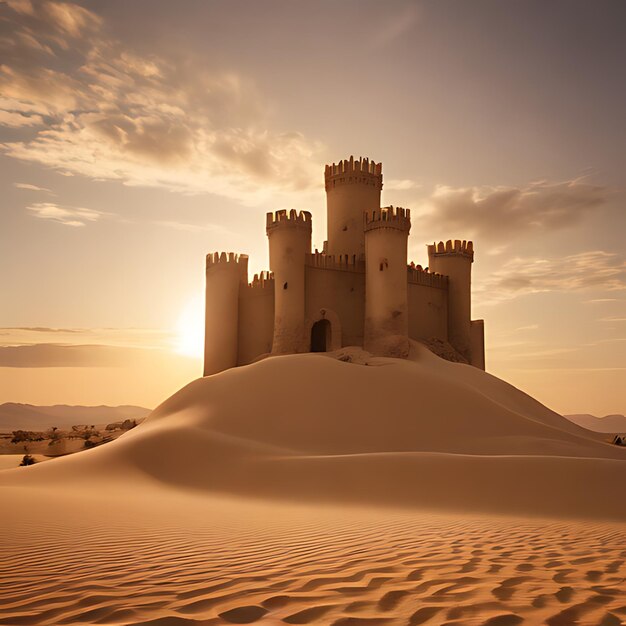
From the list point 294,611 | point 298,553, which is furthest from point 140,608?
point 298,553

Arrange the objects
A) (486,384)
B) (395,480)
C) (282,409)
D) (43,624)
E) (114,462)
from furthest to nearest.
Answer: (486,384) < (282,409) < (114,462) < (395,480) < (43,624)

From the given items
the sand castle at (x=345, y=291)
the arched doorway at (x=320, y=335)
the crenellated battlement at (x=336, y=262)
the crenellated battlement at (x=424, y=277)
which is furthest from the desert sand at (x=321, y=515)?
the crenellated battlement at (x=424, y=277)

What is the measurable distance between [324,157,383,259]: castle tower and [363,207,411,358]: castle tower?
12.6 ft

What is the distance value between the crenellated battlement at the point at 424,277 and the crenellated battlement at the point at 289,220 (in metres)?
6.20

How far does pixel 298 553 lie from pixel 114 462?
33.8ft

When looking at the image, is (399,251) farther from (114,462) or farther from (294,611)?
(294,611)

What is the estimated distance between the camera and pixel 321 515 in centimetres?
920

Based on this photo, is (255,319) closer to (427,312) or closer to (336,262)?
(336,262)

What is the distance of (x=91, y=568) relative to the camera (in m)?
4.92

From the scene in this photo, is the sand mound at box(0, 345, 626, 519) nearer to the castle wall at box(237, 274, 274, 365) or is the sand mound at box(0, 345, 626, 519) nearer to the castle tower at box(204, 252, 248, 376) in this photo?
the castle wall at box(237, 274, 274, 365)

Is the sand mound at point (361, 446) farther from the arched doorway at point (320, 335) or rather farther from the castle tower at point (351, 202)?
the castle tower at point (351, 202)

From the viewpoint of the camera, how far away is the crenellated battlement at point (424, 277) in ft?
104

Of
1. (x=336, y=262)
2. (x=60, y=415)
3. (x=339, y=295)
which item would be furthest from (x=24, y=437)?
(x=60, y=415)

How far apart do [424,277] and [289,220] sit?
8180 millimetres
